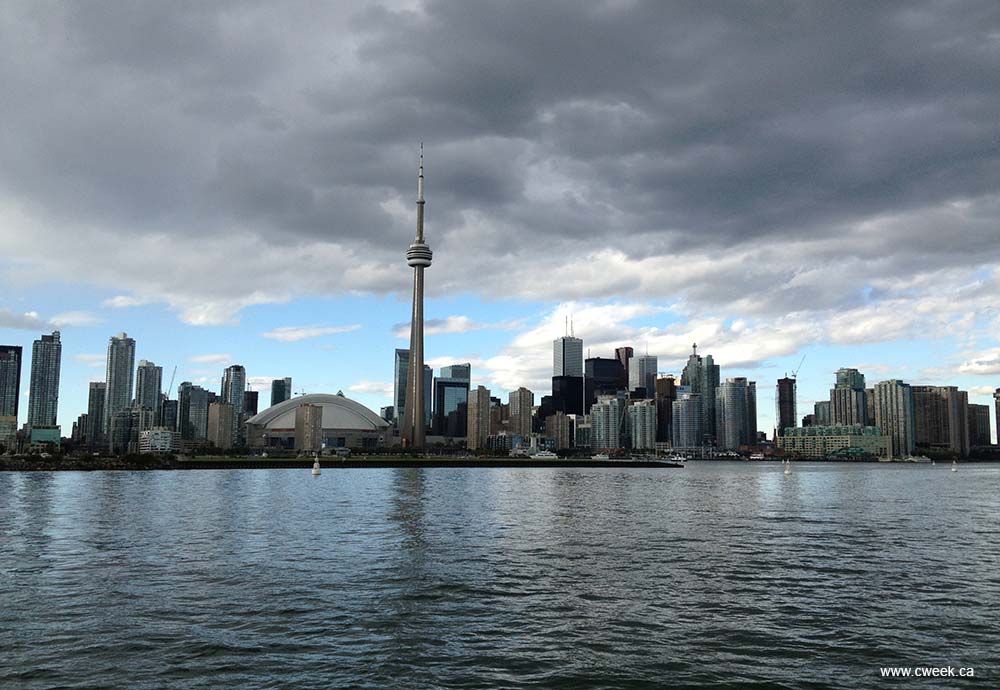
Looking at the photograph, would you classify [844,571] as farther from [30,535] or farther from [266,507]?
[266,507]

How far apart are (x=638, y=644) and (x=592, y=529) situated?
1459 inches

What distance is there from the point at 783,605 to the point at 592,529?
30822mm

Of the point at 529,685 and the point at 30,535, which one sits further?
the point at 30,535

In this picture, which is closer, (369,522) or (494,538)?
(494,538)

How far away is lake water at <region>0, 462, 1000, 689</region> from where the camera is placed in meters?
24.1

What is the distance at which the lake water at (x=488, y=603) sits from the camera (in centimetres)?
2414

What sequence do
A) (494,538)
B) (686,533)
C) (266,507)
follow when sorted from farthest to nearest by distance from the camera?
(266,507) < (686,533) < (494,538)

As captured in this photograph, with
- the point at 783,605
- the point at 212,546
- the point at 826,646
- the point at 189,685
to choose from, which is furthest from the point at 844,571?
the point at 212,546

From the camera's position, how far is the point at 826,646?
2711 centimetres

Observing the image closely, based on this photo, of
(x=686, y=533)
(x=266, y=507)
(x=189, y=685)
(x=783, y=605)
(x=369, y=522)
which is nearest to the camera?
(x=189, y=685)

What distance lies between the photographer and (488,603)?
1331 inches

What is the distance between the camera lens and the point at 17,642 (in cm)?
2689

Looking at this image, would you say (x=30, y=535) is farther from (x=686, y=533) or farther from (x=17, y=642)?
(x=686, y=533)

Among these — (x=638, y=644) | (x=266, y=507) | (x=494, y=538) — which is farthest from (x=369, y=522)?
(x=638, y=644)
